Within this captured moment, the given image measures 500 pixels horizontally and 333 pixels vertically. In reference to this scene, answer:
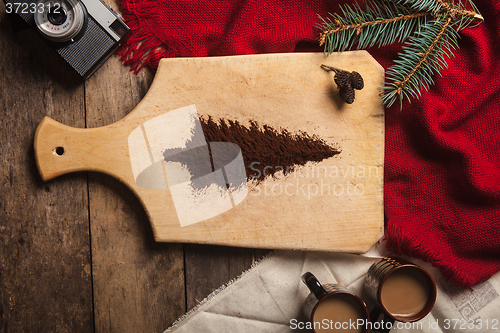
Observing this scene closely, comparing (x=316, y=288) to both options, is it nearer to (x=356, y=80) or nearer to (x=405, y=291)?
(x=405, y=291)

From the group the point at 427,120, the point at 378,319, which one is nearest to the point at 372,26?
the point at 427,120

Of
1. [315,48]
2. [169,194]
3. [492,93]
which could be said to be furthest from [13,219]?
[492,93]

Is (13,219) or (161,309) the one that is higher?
(13,219)

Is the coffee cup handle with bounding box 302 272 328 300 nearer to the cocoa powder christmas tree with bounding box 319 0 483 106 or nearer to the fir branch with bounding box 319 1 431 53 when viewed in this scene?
the cocoa powder christmas tree with bounding box 319 0 483 106

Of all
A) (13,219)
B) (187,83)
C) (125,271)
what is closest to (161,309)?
(125,271)

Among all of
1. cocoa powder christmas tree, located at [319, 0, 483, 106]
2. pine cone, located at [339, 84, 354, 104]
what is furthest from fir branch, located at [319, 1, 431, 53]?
pine cone, located at [339, 84, 354, 104]

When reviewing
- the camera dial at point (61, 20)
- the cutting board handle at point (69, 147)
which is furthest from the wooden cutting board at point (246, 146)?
the camera dial at point (61, 20)

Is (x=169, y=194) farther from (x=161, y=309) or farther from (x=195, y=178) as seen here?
(x=161, y=309)

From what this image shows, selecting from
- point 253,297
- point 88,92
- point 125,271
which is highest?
point 88,92
